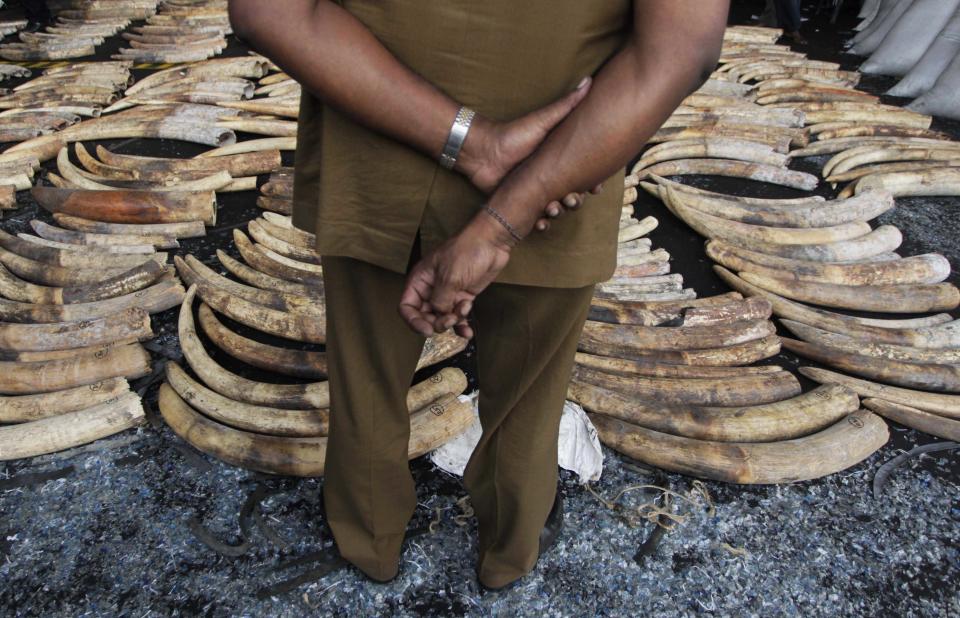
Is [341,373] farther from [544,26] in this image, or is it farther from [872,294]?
[872,294]

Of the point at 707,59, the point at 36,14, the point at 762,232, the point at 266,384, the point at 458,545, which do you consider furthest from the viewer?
the point at 36,14

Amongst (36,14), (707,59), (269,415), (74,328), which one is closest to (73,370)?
(74,328)

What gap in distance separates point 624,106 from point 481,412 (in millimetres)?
1069

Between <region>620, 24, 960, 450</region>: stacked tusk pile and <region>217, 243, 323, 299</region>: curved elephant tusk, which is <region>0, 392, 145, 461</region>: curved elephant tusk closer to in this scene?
<region>217, 243, 323, 299</region>: curved elephant tusk

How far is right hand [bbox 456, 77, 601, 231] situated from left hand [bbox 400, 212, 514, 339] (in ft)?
0.36

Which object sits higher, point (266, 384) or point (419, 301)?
point (419, 301)

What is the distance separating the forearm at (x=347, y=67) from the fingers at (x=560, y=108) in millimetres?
165

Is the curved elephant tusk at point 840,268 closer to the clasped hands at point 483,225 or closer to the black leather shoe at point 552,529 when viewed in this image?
the black leather shoe at point 552,529

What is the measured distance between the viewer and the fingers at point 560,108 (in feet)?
4.43

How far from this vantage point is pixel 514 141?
1388mm

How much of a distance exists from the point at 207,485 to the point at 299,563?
0.58 metres

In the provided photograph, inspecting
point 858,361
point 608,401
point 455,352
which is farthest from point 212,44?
point 858,361

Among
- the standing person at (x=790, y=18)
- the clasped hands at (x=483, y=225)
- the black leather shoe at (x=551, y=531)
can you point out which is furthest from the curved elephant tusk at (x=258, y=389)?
the standing person at (x=790, y=18)

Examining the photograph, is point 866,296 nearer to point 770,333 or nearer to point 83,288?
point 770,333
